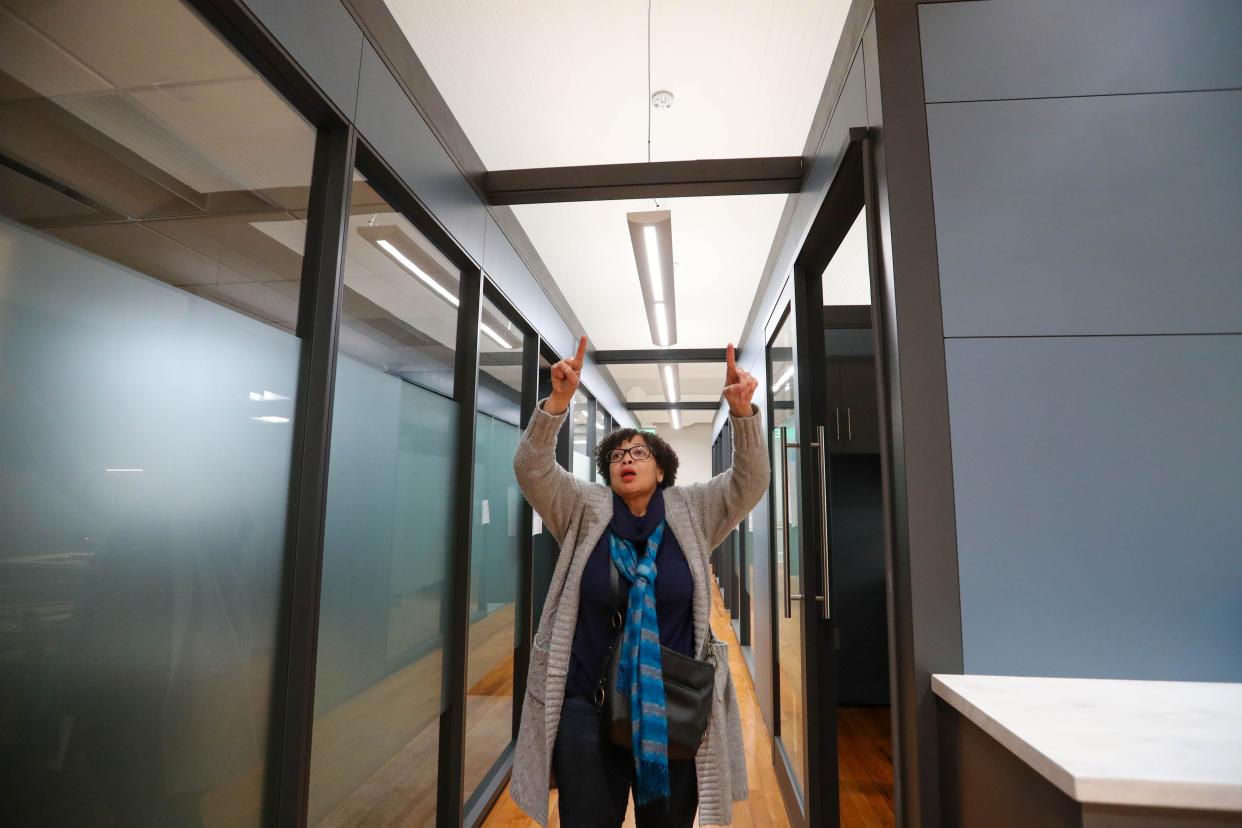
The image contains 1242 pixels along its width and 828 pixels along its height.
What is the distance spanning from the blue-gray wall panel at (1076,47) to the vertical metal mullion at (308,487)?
1.53 meters

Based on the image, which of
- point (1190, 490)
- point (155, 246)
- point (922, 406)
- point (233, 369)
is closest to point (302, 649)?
point (233, 369)

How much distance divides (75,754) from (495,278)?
2.21 meters

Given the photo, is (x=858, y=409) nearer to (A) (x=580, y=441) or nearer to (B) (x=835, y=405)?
(B) (x=835, y=405)

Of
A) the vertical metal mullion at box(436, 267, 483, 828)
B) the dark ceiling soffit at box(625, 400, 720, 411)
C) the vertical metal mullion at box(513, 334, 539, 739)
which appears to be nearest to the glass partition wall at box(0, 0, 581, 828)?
the vertical metal mullion at box(436, 267, 483, 828)

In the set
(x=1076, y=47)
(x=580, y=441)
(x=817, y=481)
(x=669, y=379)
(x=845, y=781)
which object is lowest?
(x=845, y=781)

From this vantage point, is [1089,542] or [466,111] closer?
[1089,542]

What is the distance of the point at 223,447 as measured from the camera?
3.70 ft

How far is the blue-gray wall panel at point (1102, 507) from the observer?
115 cm

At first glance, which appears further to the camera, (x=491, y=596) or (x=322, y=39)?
(x=491, y=596)

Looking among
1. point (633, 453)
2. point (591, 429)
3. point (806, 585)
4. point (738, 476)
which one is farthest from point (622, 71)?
point (591, 429)

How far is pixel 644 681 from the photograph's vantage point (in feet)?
4.66

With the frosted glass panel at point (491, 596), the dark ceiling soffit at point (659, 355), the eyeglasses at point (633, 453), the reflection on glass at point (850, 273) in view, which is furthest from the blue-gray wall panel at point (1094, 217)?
the dark ceiling soffit at point (659, 355)

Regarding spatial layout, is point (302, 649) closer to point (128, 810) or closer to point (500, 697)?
point (128, 810)

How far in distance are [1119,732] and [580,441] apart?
14.8 ft
